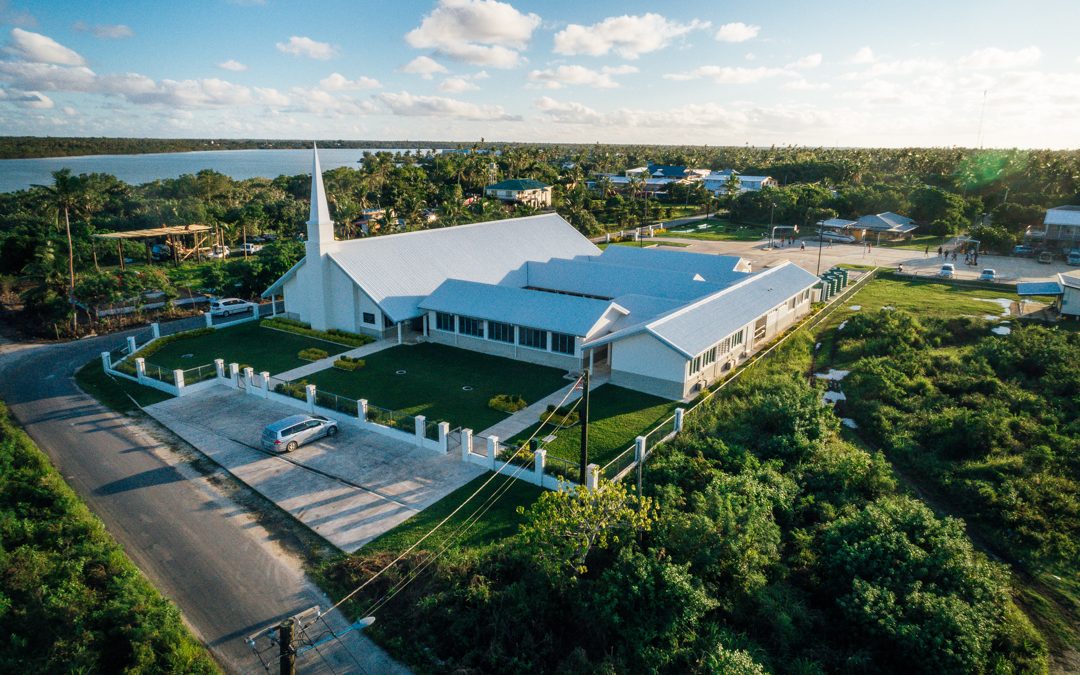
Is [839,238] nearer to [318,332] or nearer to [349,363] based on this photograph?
[318,332]

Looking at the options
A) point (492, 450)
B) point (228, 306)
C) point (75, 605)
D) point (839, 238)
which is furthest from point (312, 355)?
point (839, 238)

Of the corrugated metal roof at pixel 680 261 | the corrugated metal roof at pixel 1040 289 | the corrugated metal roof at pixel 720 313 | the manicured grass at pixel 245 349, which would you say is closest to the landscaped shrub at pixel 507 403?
the corrugated metal roof at pixel 720 313

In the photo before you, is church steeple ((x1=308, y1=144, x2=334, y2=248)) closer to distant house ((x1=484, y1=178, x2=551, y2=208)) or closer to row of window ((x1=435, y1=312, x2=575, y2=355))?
row of window ((x1=435, y1=312, x2=575, y2=355))

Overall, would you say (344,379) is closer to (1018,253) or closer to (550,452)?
(550,452)

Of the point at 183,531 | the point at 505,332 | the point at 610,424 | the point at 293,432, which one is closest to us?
the point at 183,531

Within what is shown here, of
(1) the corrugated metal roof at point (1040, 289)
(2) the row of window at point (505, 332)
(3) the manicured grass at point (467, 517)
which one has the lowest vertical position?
(3) the manicured grass at point (467, 517)

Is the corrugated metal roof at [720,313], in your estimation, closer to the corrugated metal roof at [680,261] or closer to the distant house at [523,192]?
the corrugated metal roof at [680,261]
